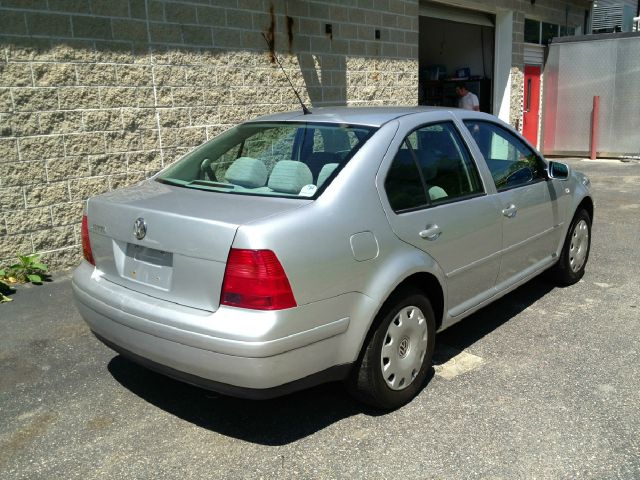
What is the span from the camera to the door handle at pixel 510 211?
4.12 meters

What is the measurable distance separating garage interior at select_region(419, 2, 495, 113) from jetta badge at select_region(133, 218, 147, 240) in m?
12.0

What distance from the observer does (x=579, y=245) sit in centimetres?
546

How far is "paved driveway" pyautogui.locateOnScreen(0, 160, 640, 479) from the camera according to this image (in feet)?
9.53

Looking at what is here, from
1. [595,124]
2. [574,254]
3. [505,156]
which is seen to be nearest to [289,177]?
[505,156]

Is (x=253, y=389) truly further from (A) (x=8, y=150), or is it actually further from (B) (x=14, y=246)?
(A) (x=8, y=150)

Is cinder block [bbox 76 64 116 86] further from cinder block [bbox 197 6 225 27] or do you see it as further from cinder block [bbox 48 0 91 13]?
cinder block [bbox 197 6 225 27]

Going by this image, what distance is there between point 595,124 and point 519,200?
447 inches

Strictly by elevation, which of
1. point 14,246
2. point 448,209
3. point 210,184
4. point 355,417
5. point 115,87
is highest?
point 115,87

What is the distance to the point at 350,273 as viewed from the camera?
9.70ft

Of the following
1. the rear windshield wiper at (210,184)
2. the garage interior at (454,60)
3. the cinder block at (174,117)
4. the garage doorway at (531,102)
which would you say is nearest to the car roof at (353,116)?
the rear windshield wiper at (210,184)

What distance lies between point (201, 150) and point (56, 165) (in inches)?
102

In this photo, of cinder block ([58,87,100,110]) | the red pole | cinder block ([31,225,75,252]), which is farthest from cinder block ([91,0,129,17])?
the red pole

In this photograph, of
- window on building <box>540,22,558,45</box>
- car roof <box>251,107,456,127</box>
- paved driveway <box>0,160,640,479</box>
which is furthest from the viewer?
window on building <box>540,22,558,45</box>

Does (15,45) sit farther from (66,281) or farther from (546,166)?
(546,166)
